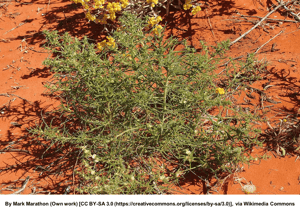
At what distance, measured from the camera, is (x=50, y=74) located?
12.9 feet

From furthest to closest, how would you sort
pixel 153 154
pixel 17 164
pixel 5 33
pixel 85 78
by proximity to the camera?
pixel 5 33 < pixel 17 164 < pixel 153 154 < pixel 85 78

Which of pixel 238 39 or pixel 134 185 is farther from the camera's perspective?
pixel 238 39

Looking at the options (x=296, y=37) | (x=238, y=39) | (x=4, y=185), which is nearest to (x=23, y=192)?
(x=4, y=185)

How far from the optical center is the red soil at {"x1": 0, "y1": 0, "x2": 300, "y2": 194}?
2.78 metres

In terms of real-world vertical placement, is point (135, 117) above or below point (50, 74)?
above

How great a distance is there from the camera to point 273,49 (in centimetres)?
373

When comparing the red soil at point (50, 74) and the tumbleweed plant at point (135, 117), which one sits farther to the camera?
the red soil at point (50, 74)

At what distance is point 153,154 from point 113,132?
0.52 meters

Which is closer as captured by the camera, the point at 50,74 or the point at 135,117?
the point at 135,117

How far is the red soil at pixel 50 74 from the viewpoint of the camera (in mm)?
2775

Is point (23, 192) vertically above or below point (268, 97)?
below

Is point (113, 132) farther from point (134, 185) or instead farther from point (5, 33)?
point (5, 33)

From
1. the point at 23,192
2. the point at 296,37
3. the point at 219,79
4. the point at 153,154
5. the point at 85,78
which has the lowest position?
the point at 23,192

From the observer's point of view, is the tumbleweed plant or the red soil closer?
the tumbleweed plant
